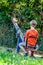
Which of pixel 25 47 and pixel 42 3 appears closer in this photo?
pixel 25 47

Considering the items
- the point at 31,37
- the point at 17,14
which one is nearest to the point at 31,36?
the point at 31,37

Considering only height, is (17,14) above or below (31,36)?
below

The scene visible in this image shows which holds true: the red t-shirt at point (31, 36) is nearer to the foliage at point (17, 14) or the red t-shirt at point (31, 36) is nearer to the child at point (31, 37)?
the child at point (31, 37)

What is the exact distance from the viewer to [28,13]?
50.8ft

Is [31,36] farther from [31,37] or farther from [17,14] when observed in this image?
[17,14]

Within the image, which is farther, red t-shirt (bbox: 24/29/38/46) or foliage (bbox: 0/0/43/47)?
foliage (bbox: 0/0/43/47)

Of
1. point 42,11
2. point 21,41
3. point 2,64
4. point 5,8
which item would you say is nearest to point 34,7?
point 42,11

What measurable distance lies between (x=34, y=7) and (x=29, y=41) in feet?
17.3

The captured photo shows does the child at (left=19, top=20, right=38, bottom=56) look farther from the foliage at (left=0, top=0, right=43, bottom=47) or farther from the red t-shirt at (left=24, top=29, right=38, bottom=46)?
the foliage at (left=0, top=0, right=43, bottom=47)

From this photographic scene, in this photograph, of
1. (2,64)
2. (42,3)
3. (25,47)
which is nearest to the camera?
(2,64)

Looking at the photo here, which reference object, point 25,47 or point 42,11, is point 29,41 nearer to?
point 25,47

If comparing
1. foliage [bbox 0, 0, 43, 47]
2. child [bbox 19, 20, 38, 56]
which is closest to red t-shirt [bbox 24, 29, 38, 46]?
child [bbox 19, 20, 38, 56]

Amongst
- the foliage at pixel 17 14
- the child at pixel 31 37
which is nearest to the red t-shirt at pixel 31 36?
the child at pixel 31 37

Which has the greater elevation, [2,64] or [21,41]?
[2,64]
